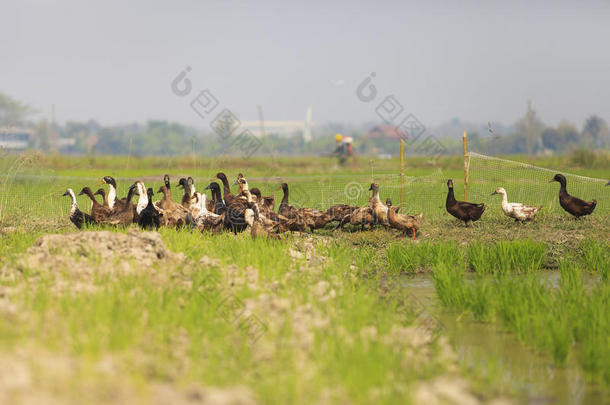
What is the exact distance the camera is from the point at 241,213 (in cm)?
1257

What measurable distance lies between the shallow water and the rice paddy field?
0.02 m

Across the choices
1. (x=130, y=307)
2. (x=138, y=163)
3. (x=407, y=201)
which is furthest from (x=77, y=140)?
(x=130, y=307)

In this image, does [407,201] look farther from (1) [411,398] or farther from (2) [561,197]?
(1) [411,398]

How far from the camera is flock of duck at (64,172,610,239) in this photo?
40.3ft

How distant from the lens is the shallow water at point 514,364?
5.65m

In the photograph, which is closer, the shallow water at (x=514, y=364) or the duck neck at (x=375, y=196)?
the shallow water at (x=514, y=364)

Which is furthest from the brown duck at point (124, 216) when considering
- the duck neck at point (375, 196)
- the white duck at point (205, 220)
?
the duck neck at point (375, 196)

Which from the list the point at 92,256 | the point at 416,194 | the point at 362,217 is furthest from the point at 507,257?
the point at 416,194

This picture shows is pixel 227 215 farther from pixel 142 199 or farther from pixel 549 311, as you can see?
pixel 549 311

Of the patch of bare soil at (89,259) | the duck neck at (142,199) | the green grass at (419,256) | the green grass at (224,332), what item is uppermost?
the duck neck at (142,199)

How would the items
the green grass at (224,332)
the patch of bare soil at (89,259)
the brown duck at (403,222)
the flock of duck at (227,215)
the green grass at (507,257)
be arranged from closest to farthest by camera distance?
the green grass at (224,332) < the patch of bare soil at (89,259) < the green grass at (507,257) < the flock of duck at (227,215) < the brown duck at (403,222)

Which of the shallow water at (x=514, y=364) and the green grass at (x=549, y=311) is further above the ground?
the green grass at (x=549, y=311)

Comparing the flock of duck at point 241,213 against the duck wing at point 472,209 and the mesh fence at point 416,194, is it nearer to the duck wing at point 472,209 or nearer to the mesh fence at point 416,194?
the duck wing at point 472,209

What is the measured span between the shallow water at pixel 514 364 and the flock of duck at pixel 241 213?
4.74m
